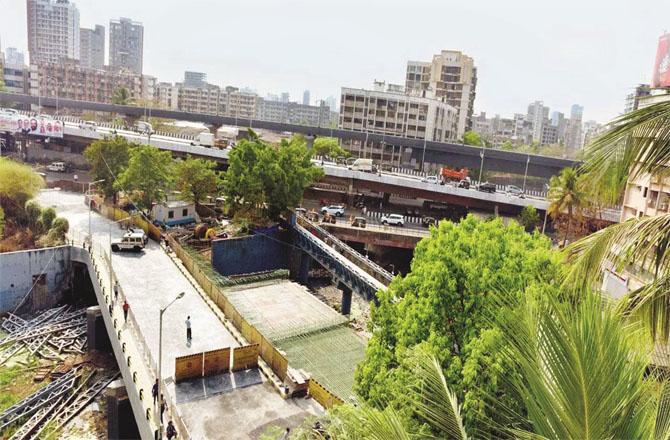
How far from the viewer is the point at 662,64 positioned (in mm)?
39906

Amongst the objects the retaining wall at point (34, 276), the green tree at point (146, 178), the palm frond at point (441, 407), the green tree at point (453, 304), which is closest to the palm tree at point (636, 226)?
the palm frond at point (441, 407)

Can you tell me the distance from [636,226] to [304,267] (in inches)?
1635

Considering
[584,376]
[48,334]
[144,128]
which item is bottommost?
[48,334]

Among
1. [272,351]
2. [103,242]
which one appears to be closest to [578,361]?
[272,351]

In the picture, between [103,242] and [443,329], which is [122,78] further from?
[443,329]

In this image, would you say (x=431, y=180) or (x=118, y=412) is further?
(x=431, y=180)

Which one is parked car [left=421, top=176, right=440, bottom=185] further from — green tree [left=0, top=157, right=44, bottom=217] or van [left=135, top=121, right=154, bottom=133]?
van [left=135, top=121, right=154, bottom=133]

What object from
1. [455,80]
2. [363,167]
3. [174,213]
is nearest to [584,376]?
[174,213]

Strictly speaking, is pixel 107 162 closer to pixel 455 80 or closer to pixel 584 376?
pixel 584 376

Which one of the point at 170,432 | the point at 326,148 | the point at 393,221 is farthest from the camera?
the point at 326,148

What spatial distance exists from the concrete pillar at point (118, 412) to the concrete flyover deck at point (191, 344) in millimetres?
1990

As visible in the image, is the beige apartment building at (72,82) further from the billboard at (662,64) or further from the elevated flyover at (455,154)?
the billboard at (662,64)

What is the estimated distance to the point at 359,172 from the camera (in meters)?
65.7

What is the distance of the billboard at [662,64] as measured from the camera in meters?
39.0
